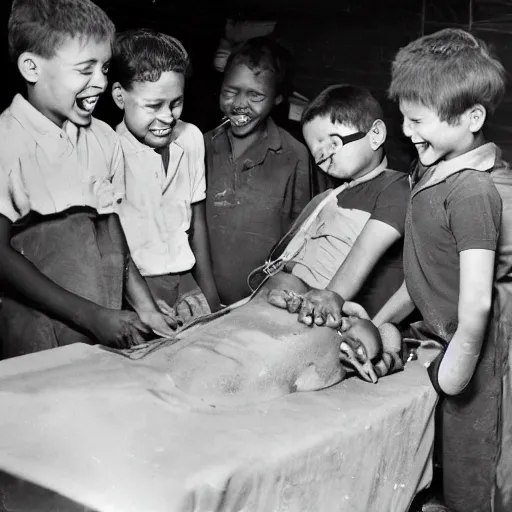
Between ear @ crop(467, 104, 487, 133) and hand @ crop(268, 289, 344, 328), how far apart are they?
72 cm

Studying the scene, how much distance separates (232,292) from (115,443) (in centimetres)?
126

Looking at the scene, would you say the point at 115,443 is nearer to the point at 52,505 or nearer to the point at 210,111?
the point at 52,505

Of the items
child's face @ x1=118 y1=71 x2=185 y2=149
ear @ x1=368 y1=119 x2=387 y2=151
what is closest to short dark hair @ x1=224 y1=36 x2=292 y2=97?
child's face @ x1=118 y1=71 x2=185 y2=149

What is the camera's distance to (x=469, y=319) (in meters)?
2.60

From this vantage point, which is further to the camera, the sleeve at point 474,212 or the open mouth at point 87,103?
the open mouth at point 87,103

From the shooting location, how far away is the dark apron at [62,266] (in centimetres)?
276

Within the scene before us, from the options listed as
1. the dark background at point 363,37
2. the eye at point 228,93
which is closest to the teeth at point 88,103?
the dark background at point 363,37

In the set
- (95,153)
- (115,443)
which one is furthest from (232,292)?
(115,443)

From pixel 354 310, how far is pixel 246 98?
0.92m

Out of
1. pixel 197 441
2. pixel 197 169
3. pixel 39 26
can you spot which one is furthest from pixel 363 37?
pixel 197 441

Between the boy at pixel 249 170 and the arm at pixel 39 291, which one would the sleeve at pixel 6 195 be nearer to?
the arm at pixel 39 291

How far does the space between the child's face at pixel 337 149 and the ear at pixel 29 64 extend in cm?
105

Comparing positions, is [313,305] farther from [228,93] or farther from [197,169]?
[228,93]

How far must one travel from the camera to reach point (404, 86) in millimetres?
2789
